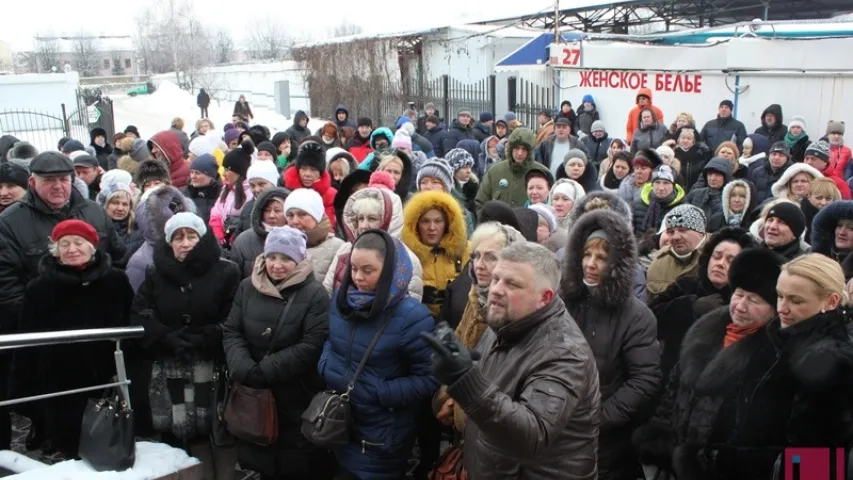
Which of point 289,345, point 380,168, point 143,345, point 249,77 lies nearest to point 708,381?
point 289,345

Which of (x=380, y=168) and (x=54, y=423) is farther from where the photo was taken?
(x=380, y=168)

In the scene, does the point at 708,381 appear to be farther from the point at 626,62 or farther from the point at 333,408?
the point at 626,62

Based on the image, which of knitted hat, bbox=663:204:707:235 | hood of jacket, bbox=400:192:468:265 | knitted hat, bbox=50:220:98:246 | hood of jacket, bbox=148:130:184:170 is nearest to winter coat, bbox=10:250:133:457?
knitted hat, bbox=50:220:98:246

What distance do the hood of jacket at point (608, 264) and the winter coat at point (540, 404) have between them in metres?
0.84

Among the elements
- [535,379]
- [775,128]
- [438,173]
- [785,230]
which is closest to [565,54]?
[775,128]

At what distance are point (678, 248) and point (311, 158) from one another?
320cm

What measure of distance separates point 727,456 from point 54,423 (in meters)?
4.18

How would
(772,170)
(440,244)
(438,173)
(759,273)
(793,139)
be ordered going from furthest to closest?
(793,139) → (772,170) → (438,173) → (440,244) → (759,273)

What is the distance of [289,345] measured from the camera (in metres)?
4.04

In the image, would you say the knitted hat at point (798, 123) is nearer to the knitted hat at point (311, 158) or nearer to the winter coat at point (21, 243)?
the knitted hat at point (311, 158)

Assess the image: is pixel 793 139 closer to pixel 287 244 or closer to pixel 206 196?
pixel 206 196

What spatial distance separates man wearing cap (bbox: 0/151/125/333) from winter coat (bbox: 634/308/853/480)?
13.6ft

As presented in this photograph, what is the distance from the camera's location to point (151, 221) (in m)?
5.04

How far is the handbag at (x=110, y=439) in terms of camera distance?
3955 millimetres
